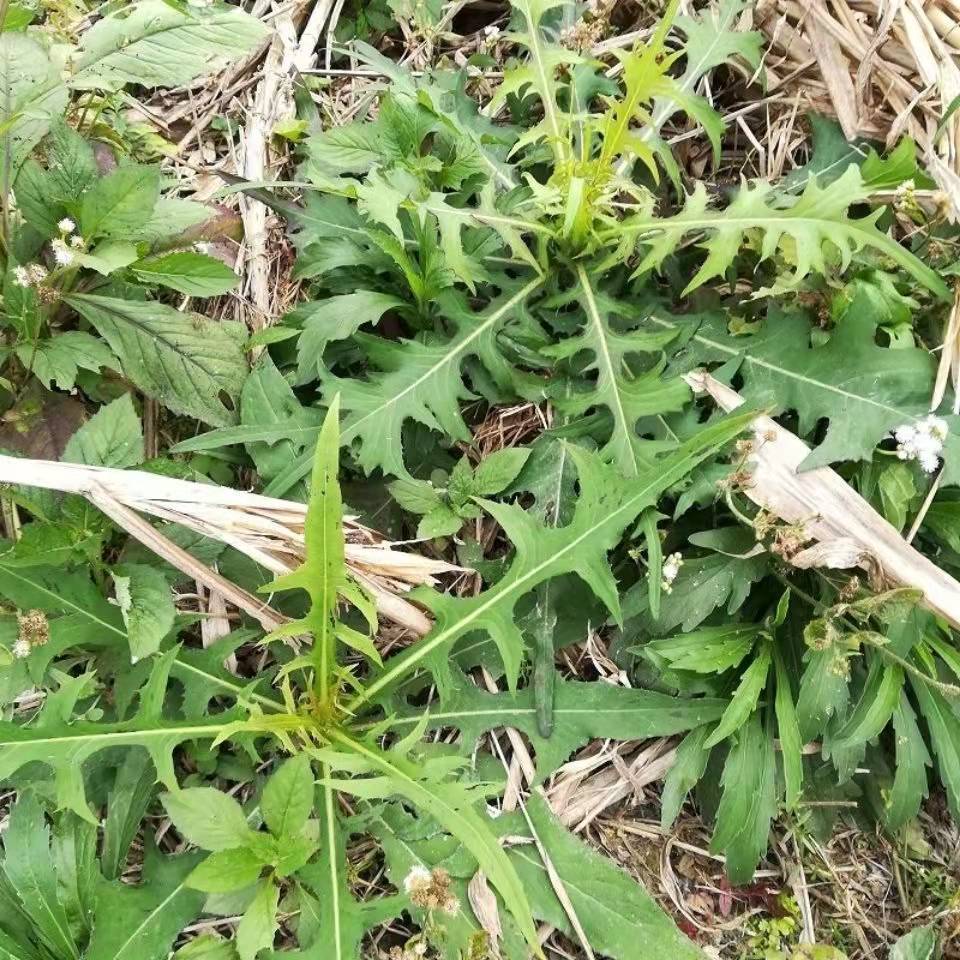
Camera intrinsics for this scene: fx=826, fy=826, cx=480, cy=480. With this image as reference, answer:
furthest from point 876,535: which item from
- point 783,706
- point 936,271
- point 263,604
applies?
point 263,604

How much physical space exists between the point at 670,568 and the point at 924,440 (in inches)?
19.9

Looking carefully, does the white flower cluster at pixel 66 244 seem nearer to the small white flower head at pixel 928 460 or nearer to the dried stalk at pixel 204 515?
the dried stalk at pixel 204 515

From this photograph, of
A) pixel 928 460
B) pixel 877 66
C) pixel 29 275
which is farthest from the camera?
pixel 877 66

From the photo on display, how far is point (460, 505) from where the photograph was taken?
1.63 m

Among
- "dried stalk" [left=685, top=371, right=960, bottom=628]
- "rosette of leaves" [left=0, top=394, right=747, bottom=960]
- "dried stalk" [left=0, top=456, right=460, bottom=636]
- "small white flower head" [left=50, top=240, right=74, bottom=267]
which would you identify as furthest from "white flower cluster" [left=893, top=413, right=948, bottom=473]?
"small white flower head" [left=50, top=240, right=74, bottom=267]

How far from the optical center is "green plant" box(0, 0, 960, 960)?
1.45 meters

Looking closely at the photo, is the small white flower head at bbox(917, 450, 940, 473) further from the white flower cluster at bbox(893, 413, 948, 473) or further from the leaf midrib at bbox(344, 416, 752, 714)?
the leaf midrib at bbox(344, 416, 752, 714)

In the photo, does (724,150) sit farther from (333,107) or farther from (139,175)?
(139,175)

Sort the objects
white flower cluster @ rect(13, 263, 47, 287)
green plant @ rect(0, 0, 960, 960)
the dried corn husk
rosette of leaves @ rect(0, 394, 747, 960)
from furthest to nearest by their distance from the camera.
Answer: the dried corn husk, white flower cluster @ rect(13, 263, 47, 287), green plant @ rect(0, 0, 960, 960), rosette of leaves @ rect(0, 394, 747, 960)

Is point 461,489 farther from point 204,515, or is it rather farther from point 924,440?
point 924,440

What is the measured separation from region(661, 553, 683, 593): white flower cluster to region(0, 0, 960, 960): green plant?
0.05ft

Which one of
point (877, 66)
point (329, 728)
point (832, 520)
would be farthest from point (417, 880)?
point (877, 66)

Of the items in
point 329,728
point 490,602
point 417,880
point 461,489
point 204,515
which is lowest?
point 417,880

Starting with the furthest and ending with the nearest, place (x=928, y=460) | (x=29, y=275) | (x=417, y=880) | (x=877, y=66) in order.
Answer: (x=877, y=66), (x=29, y=275), (x=928, y=460), (x=417, y=880)
